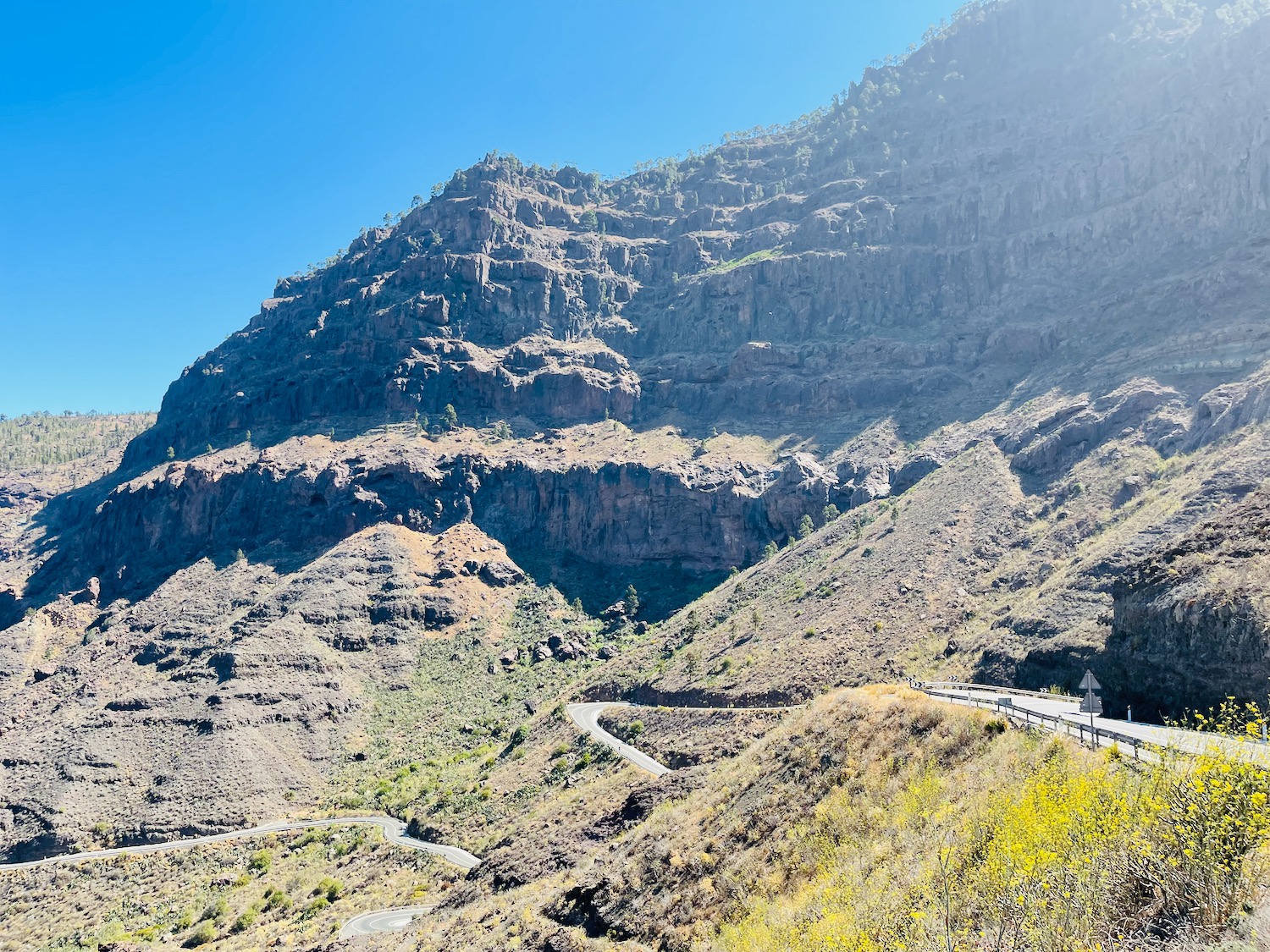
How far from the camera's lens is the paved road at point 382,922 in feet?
121

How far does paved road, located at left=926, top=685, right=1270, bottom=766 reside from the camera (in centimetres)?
1228

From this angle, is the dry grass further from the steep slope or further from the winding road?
the steep slope

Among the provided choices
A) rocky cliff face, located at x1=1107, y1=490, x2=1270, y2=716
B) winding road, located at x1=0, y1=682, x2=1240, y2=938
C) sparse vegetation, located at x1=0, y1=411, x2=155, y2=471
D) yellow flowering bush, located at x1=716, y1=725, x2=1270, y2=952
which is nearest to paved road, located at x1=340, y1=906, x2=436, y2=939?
winding road, located at x1=0, y1=682, x2=1240, y2=938

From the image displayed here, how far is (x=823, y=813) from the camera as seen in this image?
73.3 feet

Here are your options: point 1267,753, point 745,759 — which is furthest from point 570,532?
point 1267,753

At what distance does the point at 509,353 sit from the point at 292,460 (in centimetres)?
3850

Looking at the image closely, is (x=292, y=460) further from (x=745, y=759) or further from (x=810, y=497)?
(x=745, y=759)

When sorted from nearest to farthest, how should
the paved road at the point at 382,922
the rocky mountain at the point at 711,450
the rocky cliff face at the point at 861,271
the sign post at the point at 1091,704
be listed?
1. the sign post at the point at 1091,704
2. the paved road at the point at 382,922
3. the rocky mountain at the point at 711,450
4. the rocky cliff face at the point at 861,271

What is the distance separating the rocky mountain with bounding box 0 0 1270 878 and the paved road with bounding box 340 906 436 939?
10059 mm

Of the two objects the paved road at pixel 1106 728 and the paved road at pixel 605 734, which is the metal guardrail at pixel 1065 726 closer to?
the paved road at pixel 1106 728

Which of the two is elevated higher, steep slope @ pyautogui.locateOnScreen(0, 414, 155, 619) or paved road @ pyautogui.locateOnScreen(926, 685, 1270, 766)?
steep slope @ pyautogui.locateOnScreen(0, 414, 155, 619)

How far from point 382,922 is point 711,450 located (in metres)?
82.2

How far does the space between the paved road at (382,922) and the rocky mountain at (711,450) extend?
396 inches

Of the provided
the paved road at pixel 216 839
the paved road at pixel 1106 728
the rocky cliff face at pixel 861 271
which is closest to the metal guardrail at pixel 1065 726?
the paved road at pixel 1106 728
